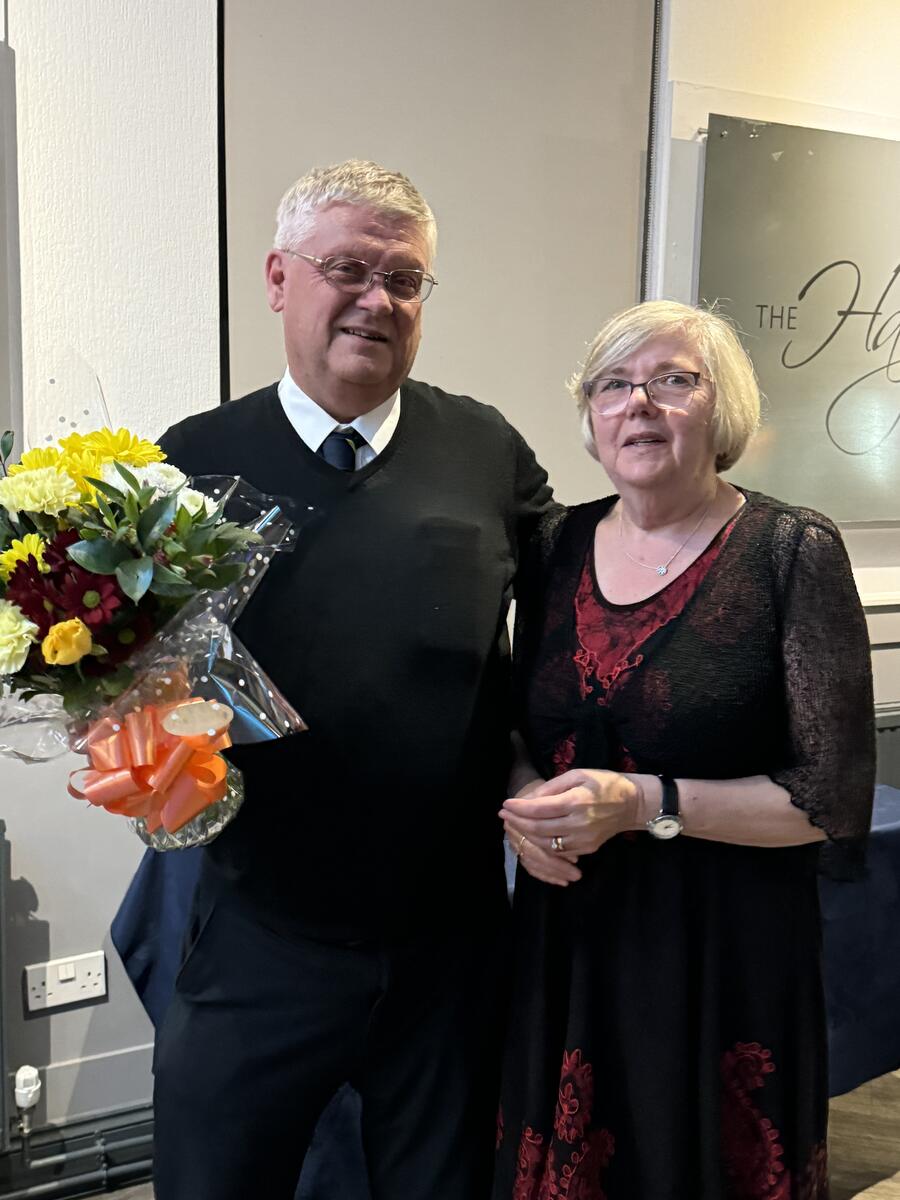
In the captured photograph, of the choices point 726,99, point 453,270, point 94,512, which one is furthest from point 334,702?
point 726,99

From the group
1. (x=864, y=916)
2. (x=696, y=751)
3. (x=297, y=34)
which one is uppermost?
(x=297, y=34)

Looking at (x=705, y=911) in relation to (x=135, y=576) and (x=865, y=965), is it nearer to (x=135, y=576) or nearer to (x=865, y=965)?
(x=135, y=576)

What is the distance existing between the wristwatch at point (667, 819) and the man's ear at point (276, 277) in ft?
2.73

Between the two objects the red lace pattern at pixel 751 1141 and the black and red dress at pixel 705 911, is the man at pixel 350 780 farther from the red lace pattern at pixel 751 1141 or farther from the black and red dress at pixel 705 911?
the red lace pattern at pixel 751 1141

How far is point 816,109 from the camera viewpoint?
2.59m

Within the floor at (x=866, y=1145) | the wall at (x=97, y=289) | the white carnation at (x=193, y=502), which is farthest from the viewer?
the floor at (x=866, y=1145)

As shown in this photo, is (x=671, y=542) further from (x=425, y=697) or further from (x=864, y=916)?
(x=864, y=916)

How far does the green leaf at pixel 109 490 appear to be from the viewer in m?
0.89

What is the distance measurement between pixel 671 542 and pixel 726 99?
1802 mm

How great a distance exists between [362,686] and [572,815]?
12.4 inches

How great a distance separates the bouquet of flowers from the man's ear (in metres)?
0.40

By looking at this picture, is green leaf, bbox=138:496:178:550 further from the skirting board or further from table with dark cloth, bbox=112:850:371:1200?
the skirting board

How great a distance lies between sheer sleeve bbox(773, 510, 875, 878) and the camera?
1161 millimetres

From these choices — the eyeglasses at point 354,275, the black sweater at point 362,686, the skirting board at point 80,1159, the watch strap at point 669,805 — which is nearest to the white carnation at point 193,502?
the black sweater at point 362,686
